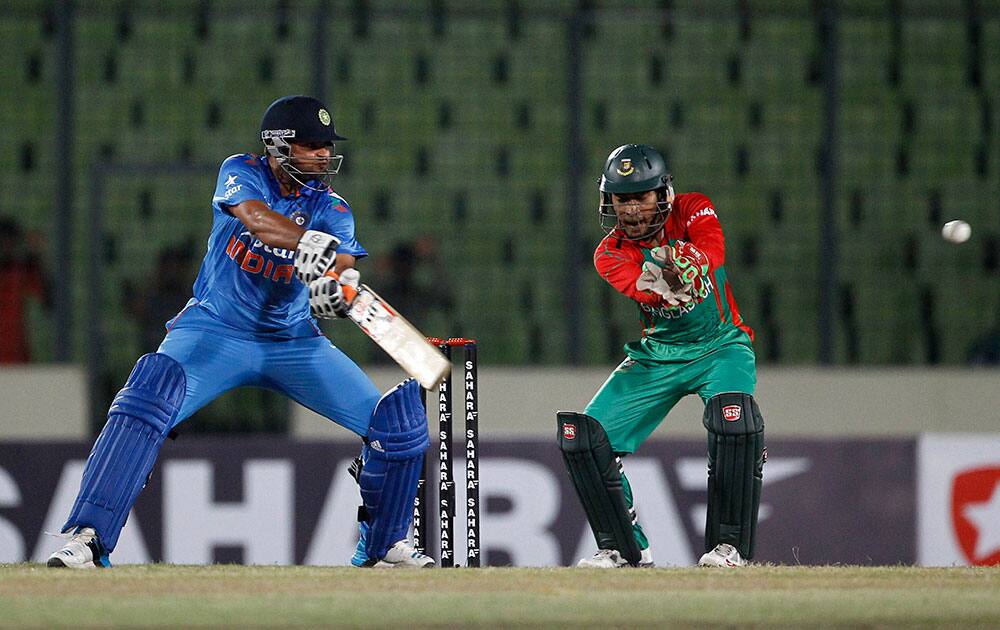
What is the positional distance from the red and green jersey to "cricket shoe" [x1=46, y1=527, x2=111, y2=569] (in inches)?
71.9

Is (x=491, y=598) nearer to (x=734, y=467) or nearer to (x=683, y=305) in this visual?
(x=734, y=467)

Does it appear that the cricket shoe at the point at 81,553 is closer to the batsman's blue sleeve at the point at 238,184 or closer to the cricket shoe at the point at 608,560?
the batsman's blue sleeve at the point at 238,184

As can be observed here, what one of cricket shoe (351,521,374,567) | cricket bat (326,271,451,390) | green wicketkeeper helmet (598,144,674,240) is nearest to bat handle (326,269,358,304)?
cricket bat (326,271,451,390)

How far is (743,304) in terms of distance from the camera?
357 inches

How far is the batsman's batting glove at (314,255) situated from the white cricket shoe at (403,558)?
97 centimetres

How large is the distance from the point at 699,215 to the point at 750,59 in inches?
155

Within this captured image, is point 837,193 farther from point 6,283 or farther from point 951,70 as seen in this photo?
point 6,283

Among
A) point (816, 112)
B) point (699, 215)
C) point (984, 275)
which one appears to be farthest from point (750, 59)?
point (699, 215)

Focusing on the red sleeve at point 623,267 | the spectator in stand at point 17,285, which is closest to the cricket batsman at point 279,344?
the red sleeve at point 623,267

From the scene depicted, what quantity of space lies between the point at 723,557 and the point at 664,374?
0.63 metres

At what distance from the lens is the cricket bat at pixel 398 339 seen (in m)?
5.10

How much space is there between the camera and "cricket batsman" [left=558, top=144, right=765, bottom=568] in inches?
217

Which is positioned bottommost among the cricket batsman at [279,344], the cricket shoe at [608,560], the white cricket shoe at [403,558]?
the cricket shoe at [608,560]

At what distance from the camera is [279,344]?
5469 millimetres
